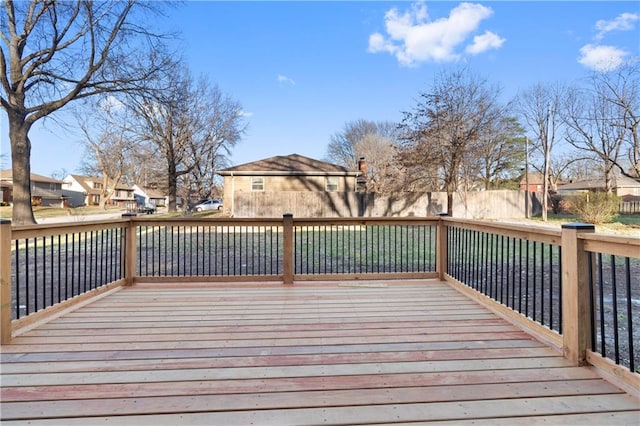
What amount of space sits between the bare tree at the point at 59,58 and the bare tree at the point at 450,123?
10453 mm

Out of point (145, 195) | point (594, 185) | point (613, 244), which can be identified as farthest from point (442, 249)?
point (145, 195)

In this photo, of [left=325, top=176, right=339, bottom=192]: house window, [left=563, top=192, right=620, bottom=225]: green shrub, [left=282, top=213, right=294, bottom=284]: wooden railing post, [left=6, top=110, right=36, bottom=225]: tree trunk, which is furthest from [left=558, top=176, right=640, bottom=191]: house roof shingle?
[left=6, top=110, right=36, bottom=225]: tree trunk

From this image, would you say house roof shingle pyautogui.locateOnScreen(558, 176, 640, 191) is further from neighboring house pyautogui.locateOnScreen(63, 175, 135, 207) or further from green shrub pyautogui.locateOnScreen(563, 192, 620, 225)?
neighboring house pyautogui.locateOnScreen(63, 175, 135, 207)

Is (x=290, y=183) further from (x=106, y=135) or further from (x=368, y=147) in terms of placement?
(x=106, y=135)

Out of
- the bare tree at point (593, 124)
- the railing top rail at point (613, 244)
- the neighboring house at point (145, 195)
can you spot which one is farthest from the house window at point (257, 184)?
the neighboring house at point (145, 195)

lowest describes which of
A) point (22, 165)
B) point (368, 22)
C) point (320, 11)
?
point (22, 165)

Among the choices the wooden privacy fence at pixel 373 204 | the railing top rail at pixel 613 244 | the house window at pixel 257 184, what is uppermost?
the house window at pixel 257 184

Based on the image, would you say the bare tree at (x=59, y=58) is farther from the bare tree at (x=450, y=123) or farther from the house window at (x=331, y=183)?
the bare tree at (x=450, y=123)

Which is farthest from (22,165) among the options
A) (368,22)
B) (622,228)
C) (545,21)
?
(622,228)

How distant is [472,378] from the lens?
192 centimetres

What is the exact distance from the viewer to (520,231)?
277cm

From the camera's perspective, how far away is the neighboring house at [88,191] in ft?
145

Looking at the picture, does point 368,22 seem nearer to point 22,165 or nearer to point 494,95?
point 494,95

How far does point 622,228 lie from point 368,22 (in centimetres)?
1146
